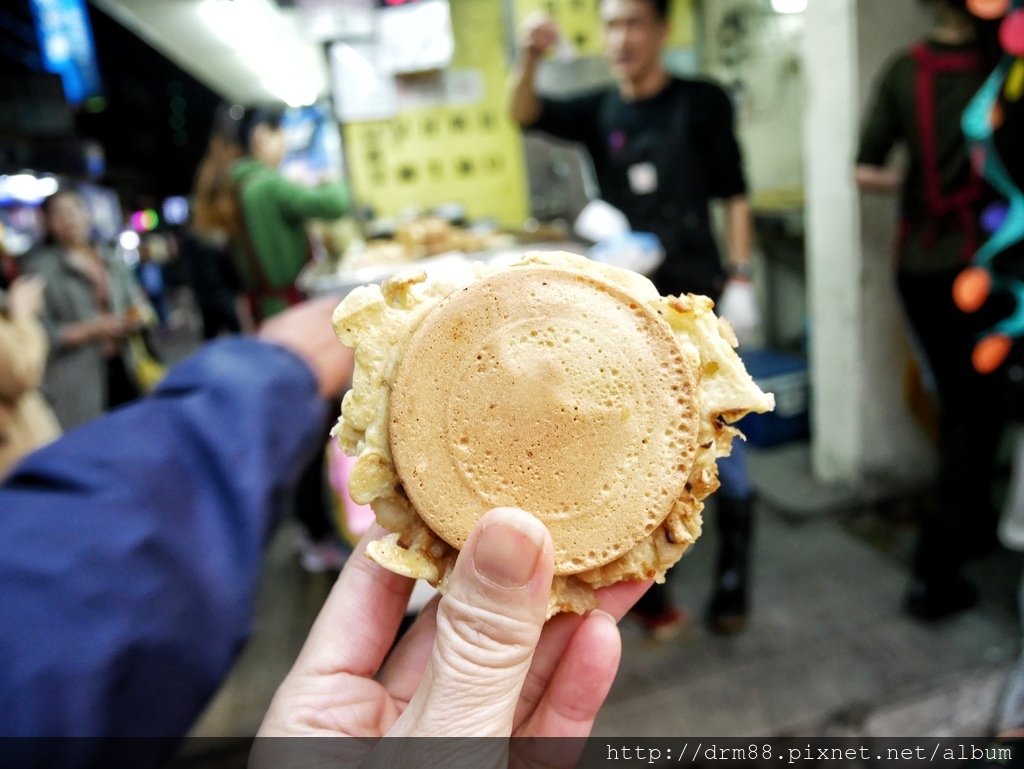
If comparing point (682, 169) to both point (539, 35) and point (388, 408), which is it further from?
point (388, 408)

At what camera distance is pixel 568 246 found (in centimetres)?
256

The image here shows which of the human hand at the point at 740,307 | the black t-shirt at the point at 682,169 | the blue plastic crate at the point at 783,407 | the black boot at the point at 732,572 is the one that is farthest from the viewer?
the blue plastic crate at the point at 783,407

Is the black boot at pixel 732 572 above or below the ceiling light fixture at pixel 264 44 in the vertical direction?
below

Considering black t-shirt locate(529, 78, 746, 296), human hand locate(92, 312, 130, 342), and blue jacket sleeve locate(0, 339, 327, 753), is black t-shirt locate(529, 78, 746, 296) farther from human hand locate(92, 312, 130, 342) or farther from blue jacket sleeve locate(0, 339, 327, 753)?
human hand locate(92, 312, 130, 342)

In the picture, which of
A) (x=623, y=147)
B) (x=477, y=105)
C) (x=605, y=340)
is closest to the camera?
(x=605, y=340)

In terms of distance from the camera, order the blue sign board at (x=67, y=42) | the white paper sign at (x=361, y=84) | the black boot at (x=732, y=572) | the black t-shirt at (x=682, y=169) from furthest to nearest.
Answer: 1. the blue sign board at (x=67, y=42)
2. the white paper sign at (x=361, y=84)
3. the black boot at (x=732, y=572)
4. the black t-shirt at (x=682, y=169)

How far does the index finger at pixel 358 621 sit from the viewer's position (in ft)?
3.32

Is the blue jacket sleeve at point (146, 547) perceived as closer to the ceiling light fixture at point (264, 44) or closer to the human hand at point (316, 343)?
the human hand at point (316, 343)

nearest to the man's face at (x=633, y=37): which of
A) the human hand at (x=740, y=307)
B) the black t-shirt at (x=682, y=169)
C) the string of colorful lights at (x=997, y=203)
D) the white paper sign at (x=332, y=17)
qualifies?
the black t-shirt at (x=682, y=169)

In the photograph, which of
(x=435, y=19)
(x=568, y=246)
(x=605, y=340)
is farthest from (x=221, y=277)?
(x=605, y=340)

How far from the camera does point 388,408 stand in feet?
2.99

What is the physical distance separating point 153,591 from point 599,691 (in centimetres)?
71

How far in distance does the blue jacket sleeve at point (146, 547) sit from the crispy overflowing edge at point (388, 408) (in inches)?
14.5

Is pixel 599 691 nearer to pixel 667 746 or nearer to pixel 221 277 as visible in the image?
pixel 667 746
